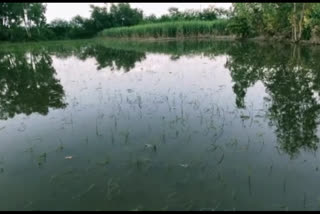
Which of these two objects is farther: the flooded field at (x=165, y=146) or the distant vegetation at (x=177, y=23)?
the distant vegetation at (x=177, y=23)

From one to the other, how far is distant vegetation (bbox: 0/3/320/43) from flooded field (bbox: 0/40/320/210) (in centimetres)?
1531

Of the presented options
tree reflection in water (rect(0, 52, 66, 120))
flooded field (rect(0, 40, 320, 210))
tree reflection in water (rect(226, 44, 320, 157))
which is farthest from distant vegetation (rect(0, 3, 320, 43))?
tree reflection in water (rect(0, 52, 66, 120))

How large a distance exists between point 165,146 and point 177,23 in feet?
111

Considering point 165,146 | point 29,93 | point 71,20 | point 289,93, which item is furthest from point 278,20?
point 71,20

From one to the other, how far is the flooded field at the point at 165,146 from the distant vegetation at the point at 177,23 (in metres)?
15.3

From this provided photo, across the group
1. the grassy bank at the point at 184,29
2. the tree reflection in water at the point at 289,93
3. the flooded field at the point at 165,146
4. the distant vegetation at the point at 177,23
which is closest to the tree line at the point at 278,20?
the distant vegetation at the point at 177,23

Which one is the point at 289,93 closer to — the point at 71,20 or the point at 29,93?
the point at 29,93

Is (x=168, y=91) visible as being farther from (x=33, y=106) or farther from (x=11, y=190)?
(x=11, y=190)

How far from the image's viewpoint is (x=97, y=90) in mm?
8328

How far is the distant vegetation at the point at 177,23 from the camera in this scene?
21453mm

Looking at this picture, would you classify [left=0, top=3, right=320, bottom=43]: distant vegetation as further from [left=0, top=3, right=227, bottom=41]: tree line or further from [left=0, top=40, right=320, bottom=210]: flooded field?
[left=0, top=40, right=320, bottom=210]: flooded field

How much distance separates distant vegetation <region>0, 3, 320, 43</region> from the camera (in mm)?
21453

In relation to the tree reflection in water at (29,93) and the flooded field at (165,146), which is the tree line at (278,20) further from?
the tree reflection in water at (29,93)

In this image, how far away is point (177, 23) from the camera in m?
35.6
